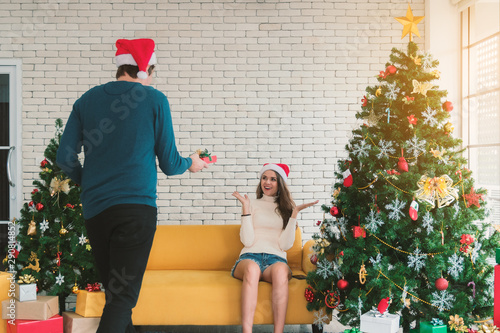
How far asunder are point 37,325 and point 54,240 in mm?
529

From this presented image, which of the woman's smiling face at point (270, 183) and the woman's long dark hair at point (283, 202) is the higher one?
the woman's smiling face at point (270, 183)

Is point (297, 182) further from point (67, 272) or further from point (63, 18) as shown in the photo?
point (63, 18)

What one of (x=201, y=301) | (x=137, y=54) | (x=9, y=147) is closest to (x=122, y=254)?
(x=137, y=54)

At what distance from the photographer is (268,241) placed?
328 cm

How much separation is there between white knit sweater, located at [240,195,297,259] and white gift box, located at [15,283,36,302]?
4.44 ft

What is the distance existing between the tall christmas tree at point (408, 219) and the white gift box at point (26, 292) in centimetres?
176

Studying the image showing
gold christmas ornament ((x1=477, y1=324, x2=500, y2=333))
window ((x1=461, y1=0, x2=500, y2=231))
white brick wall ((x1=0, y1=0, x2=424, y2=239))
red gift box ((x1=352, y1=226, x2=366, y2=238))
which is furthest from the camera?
white brick wall ((x1=0, y1=0, x2=424, y2=239))

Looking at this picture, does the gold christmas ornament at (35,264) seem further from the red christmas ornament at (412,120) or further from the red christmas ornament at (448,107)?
the red christmas ornament at (448,107)

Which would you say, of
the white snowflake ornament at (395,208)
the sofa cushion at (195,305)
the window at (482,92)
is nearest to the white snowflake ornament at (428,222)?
the white snowflake ornament at (395,208)

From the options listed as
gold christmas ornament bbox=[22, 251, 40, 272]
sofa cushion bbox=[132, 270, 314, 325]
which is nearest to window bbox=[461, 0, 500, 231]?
sofa cushion bbox=[132, 270, 314, 325]

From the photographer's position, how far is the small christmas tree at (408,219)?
261cm

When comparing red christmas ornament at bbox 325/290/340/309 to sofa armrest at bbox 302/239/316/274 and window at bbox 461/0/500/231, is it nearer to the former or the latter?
sofa armrest at bbox 302/239/316/274

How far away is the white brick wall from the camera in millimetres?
4590

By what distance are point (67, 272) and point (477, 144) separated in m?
3.50
